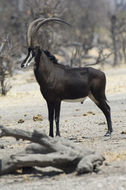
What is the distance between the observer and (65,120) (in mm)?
14273

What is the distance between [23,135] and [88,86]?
3.97m

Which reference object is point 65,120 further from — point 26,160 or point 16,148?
point 26,160

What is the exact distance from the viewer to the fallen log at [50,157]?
729cm

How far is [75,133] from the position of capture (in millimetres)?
11859

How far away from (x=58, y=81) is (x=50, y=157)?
158 inches

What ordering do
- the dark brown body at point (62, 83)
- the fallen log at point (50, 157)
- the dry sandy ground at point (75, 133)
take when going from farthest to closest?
the dark brown body at point (62, 83) → the fallen log at point (50, 157) → the dry sandy ground at point (75, 133)

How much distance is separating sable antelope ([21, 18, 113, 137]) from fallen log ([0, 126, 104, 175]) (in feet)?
11.1

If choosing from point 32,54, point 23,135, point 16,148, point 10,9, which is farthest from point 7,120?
point 10,9

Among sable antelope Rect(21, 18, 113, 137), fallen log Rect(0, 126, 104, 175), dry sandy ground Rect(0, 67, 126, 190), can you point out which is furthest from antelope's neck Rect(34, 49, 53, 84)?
fallen log Rect(0, 126, 104, 175)

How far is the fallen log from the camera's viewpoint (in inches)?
287

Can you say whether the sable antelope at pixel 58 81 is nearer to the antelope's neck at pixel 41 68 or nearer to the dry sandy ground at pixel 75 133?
the antelope's neck at pixel 41 68

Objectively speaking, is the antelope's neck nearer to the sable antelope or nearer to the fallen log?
the sable antelope

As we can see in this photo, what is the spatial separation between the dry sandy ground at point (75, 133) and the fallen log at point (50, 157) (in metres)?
0.14

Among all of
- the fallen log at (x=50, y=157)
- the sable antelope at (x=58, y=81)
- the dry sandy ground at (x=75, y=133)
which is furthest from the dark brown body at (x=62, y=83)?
the fallen log at (x=50, y=157)
